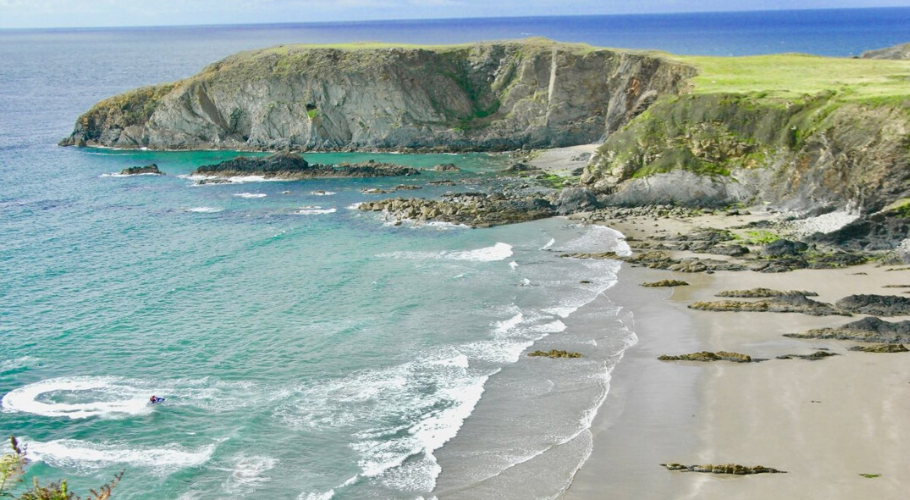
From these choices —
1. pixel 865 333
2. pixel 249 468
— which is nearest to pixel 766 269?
pixel 865 333

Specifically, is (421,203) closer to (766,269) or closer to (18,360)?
(766,269)

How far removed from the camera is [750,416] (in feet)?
88.8

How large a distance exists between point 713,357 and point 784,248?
15.7m

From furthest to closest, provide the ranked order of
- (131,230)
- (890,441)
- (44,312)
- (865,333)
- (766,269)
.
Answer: (131,230)
(766,269)
(44,312)
(865,333)
(890,441)

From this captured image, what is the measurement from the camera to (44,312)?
40000 millimetres

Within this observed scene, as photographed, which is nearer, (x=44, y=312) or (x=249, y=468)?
(x=249, y=468)

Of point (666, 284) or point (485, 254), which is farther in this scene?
point (485, 254)

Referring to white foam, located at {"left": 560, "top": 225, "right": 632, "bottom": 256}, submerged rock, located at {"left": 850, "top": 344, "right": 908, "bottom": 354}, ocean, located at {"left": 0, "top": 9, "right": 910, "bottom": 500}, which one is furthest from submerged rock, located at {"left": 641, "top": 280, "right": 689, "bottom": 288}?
submerged rock, located at {"left": 850, "top": 344, "right": 908, "bottom": 354}

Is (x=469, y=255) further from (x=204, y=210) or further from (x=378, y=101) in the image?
(x=378, y=101)

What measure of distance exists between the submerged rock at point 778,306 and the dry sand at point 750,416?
0.42 meters

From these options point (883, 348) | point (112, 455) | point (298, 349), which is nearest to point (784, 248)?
point (883, 348)

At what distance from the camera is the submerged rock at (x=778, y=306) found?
3628cm

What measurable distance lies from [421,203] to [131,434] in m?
36.3

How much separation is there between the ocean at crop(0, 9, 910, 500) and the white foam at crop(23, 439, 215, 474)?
0.08m
